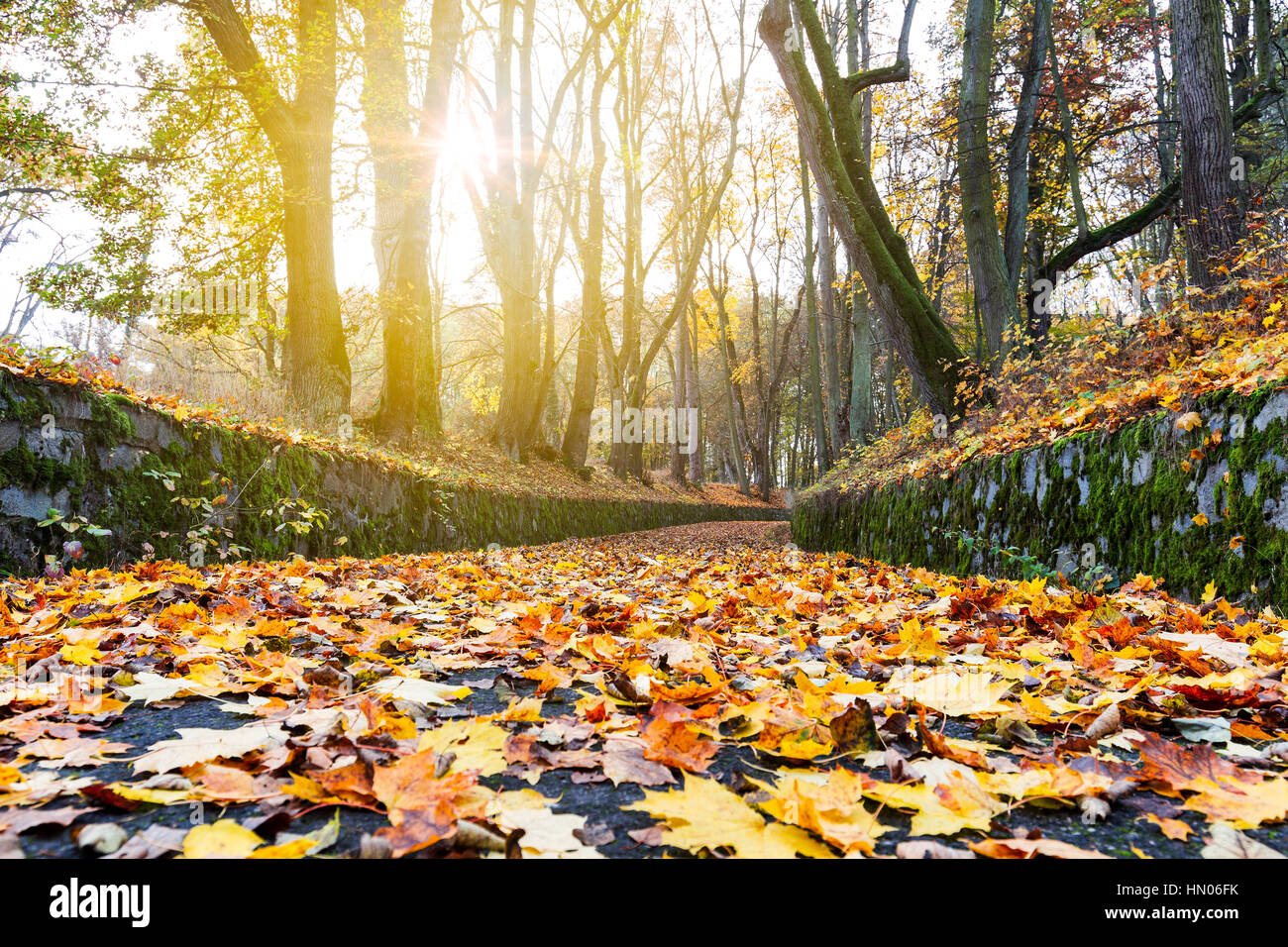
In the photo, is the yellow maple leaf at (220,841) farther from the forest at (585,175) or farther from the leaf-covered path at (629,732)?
the forest at (585,175)

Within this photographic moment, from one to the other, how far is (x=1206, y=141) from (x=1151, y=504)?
4.29 meters

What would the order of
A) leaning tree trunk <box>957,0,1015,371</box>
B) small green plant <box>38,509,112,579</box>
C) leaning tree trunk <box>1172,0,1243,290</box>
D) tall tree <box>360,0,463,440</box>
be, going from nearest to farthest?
small green plant <box>38,509,112,579</box>
leaning tree trunk <box>1172,0,1243,290</box>
leaning tree trunk <box>957,0,1015,371</box>
tall tree <box>360,0,463,440</box>

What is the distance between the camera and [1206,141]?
5668mm

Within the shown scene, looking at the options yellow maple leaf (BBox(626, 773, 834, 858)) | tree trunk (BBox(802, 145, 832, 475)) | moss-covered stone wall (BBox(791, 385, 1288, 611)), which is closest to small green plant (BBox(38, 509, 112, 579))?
yellow maple leaf (BBox(626, 773, 834, 858))

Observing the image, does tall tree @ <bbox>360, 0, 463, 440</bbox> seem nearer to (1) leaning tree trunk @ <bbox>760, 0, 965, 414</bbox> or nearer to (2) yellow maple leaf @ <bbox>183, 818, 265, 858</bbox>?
(1) leaning tree trunk @ <bbox>760, 0, 965, 414</bbox>

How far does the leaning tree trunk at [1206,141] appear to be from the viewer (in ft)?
18.4

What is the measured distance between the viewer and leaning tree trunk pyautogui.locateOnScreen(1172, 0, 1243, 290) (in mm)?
5602

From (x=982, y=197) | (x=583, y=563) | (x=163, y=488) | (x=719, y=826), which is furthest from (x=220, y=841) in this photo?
(x=982, y=197)

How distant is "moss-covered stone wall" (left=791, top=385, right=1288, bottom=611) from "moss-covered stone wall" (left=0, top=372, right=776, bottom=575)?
517cm

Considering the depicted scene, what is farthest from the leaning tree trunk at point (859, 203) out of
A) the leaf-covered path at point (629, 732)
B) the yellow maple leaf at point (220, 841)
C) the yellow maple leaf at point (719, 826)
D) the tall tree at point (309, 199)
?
the yellow maple leaf at point (220, 841)

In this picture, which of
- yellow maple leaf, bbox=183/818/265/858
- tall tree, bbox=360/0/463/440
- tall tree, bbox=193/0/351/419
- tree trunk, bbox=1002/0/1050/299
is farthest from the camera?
tall tree, bbox=360/0/463/440

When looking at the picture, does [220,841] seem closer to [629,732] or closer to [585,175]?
[629,732]

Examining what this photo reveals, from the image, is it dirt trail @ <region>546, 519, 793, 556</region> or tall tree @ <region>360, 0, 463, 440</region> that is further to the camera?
tall tree @ <region>360, 0, 463, 440</region>
